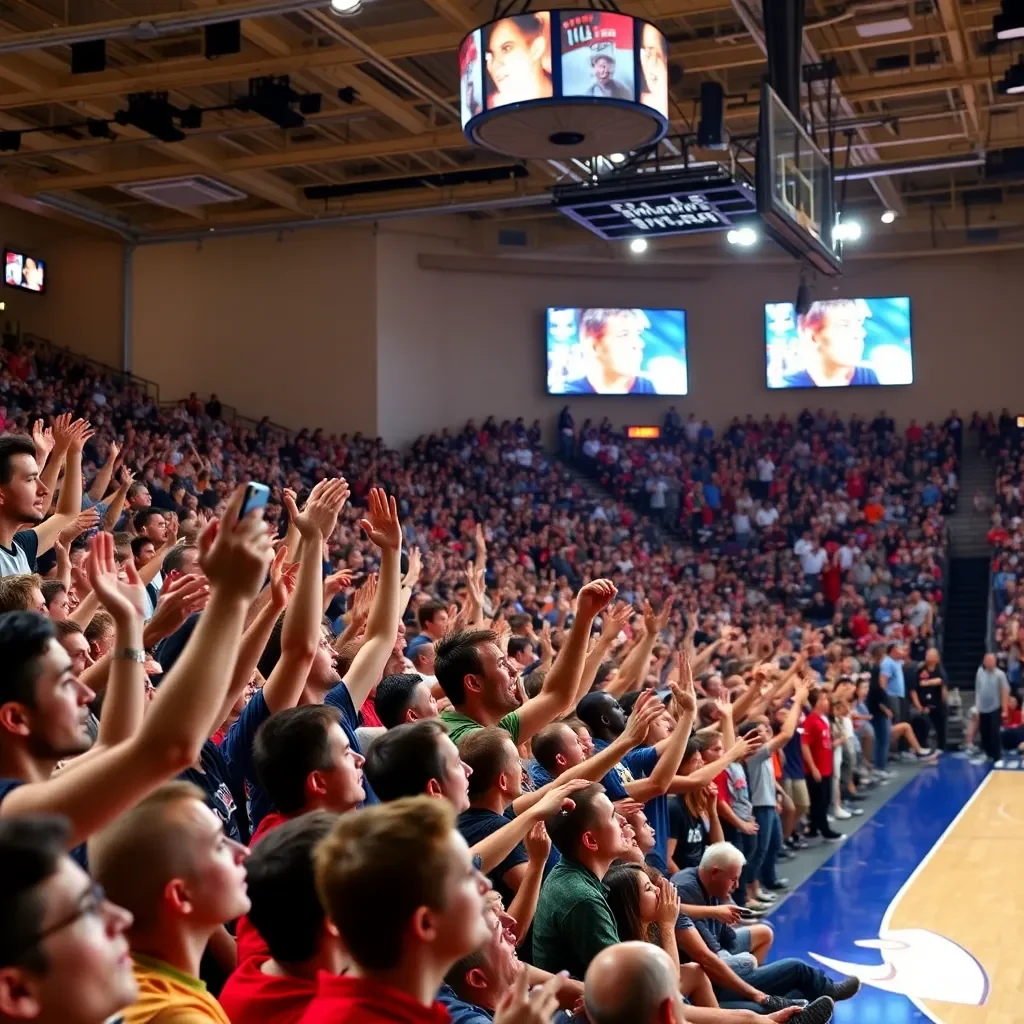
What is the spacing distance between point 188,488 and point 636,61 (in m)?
5.52

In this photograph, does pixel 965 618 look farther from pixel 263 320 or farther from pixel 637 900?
pixel 637 900

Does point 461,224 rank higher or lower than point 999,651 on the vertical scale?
higher

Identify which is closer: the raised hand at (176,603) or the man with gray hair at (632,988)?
the man with gray hair at (632,988)

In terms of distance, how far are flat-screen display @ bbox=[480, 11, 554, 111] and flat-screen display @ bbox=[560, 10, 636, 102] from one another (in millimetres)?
115

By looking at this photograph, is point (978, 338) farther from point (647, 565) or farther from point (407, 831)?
point (407, 831)

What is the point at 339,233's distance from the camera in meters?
21.5

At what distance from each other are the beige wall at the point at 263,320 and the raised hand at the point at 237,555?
1941 cm

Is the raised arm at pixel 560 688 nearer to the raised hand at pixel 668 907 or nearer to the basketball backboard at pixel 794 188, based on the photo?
the raised hand at pixel 668 907

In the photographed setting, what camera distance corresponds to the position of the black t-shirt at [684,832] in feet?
22.2

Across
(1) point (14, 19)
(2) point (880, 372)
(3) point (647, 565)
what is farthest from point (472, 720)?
(2) point (880, 372)

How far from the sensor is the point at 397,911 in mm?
1967

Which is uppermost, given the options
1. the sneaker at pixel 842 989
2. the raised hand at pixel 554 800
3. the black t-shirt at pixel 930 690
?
the raised hand at pixel 554 800

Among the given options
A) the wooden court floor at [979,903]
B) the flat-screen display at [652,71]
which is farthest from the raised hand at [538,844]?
the flat-screen display at [652,71]

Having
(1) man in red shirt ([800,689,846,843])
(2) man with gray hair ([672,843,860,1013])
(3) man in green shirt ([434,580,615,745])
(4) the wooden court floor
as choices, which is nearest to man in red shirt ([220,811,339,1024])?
(3) man in green shirt ([434,580,615,745])
